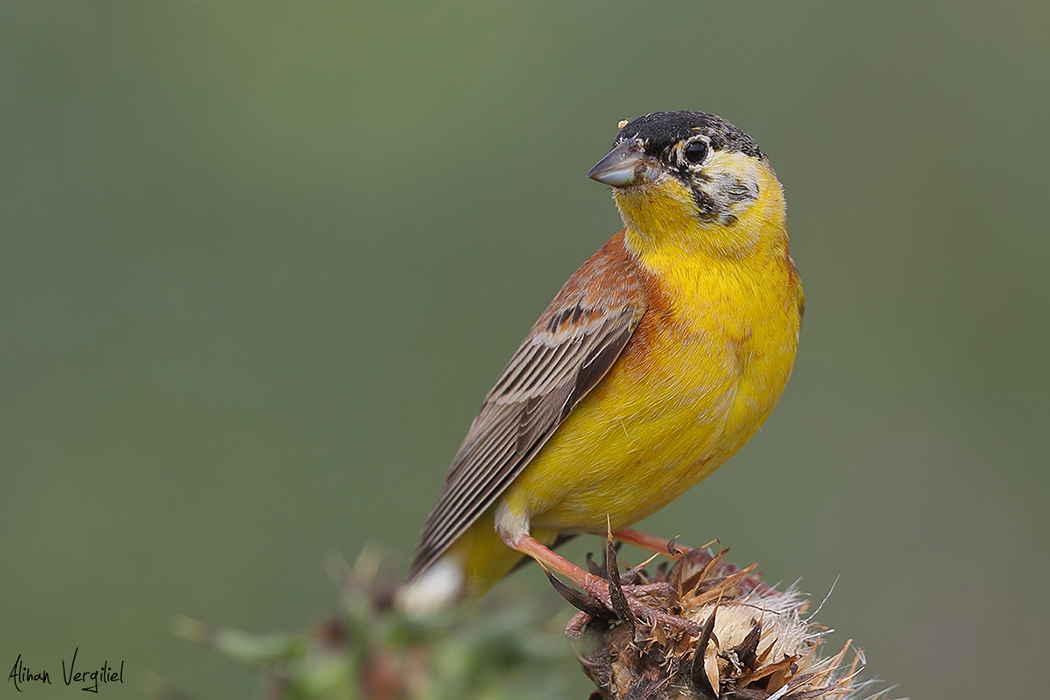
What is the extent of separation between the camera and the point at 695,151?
492 cm

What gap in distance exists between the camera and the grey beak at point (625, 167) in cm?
478

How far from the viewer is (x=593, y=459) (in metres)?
4.88

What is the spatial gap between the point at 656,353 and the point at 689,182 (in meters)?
0.82

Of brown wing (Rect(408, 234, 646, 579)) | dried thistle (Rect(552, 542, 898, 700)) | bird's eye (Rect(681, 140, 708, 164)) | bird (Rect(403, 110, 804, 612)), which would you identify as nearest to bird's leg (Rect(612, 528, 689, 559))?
bird (Rect(403, 110, 804, 612))

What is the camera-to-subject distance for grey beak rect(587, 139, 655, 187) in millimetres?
4777

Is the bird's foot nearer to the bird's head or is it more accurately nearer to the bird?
the bird

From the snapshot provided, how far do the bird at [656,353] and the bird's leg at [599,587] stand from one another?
0.04ft

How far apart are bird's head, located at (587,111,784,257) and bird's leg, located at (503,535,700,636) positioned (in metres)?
1.58

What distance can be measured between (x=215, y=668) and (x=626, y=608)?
3.79 metres

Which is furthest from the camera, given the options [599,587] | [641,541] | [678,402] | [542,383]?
[641,541]

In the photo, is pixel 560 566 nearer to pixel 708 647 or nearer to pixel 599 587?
pixel 599 587

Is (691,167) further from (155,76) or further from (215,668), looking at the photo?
(155,76)
